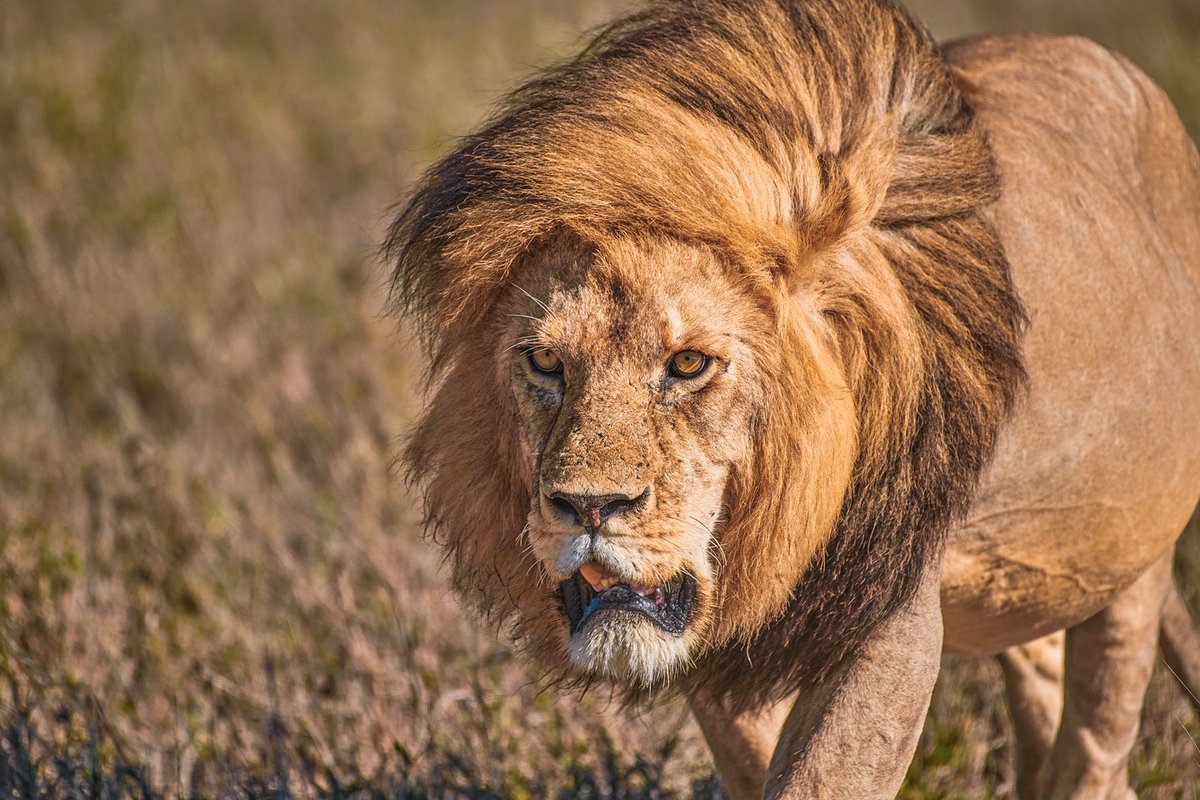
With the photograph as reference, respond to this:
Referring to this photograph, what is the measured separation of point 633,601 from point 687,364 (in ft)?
1.34

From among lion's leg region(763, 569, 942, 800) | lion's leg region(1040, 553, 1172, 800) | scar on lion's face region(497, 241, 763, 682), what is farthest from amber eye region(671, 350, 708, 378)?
lion's leg region(1040, 553, 1172, 800)

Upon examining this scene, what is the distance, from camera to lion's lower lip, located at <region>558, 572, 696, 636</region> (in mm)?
2443

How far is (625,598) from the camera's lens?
8.01 feet

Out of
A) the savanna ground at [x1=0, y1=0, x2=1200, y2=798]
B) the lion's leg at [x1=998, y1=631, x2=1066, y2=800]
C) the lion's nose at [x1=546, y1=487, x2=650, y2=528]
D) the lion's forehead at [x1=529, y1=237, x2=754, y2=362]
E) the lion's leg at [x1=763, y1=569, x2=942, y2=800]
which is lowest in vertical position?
the savanna ground at [x1=0, y1=0, x2=1200, y2=798]

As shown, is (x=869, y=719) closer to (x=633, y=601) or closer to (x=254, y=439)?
(x=633, y=601)

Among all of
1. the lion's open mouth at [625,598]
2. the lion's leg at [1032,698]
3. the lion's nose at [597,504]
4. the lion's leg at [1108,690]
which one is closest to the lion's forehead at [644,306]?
the lion's nose at [597,504]

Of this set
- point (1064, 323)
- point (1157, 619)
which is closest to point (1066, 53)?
point (1064, 323)

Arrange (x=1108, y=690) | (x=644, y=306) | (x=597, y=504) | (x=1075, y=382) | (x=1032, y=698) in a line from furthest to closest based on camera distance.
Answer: (x=1032, y=698), (x=1108, y=690), (x=1075, y=382), (x=644, y=306), (x=597, y=504)

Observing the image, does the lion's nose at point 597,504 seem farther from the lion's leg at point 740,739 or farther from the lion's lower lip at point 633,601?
the lion's leg at point 740,739

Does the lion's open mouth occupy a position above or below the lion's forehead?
below

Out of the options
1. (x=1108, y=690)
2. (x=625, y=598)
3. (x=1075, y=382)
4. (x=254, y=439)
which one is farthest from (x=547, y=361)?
(x=254, y=439)

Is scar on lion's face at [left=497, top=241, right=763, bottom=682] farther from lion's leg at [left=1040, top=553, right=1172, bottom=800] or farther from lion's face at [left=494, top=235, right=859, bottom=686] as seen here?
lion's leg at [left=1040, top=553, right=1172, bottom=800]

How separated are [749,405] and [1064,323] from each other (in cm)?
77

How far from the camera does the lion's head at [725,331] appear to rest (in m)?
2.47
